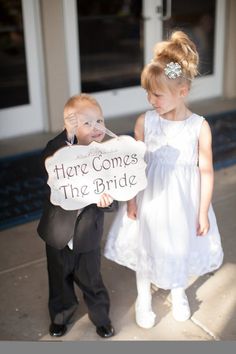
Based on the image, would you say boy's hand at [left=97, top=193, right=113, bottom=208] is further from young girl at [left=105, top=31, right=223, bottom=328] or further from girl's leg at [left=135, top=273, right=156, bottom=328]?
girl's leg at [left=135, top=273, right=156, bottom=328]

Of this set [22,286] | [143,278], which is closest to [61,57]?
[22,286]

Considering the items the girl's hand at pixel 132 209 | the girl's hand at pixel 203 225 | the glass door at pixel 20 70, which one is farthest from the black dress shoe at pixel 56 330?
the glass door at pixel 20 70

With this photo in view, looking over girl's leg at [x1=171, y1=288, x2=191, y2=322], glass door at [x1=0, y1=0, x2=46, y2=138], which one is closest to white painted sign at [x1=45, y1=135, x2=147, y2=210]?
girl's leg at [x1=171, y1=288, x2=191, y2=322]

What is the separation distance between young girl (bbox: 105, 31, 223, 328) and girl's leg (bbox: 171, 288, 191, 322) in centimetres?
15

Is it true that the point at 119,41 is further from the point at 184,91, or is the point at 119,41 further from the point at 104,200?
the point at 104,200

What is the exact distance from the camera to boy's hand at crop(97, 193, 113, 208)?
2.18 meters

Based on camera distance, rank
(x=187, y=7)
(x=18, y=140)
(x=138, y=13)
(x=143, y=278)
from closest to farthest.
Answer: (x=143, y=278) < (x=18, y=140) < (x=138, y=13) < (x=187, y=7)

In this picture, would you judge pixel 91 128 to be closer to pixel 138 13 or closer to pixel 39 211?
pixel 39 211

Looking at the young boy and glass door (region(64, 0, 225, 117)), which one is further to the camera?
glass door (region(64, 0, 225, 117))

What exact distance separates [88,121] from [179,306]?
3.62ft

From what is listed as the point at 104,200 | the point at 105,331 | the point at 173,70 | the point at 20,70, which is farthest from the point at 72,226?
the point at 20,70

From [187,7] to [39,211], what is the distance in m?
3.73

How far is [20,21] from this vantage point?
5027mm

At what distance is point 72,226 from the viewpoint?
224 cm
